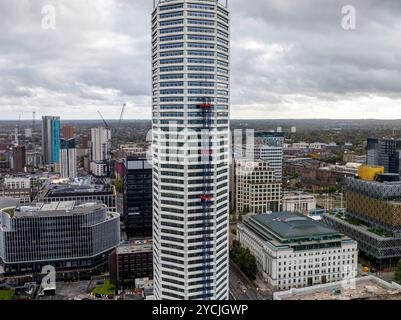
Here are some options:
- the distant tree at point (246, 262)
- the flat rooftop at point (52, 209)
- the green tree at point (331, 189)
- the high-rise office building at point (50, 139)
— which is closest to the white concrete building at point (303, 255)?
the distant tree at point (246, 262)

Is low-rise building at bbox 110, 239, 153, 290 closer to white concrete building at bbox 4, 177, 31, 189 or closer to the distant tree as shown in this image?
the distant tree

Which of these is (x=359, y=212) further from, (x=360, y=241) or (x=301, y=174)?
(x=301, y=174)

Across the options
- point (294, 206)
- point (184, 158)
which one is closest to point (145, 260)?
point (184, 158)

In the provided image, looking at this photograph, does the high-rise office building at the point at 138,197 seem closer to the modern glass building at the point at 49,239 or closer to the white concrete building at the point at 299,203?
the modern glass building at the point at 49,239

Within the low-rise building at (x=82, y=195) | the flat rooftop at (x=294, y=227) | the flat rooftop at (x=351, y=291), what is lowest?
the flat rooftop at (x=351, y=291)

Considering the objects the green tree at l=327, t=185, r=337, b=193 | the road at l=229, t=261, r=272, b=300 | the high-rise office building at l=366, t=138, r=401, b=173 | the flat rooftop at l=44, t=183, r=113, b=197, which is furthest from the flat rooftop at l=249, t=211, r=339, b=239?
the high-rise office building at l=366, t=138, r=401, b=173

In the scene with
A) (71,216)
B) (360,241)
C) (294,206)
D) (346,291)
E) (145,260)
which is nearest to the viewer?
(346,291)
